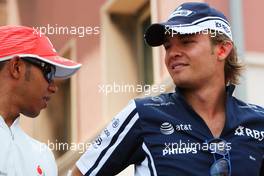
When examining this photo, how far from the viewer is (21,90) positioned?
3.80 metres

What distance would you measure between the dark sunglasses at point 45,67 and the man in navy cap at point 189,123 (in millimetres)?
452

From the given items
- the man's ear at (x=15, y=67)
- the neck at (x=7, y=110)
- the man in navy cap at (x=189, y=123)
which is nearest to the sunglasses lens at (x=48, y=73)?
the man's ear at (x=15, y=67)

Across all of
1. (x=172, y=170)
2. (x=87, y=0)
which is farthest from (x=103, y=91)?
(x=172, y=170)

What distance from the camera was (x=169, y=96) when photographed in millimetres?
3688

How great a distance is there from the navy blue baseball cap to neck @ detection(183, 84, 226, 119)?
25 cm

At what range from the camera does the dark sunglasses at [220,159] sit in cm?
341

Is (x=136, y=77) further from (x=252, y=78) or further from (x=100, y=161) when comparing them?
(x=100, y=161)

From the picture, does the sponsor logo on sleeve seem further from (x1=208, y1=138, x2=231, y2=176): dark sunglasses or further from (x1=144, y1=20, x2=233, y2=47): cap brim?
(x1=144, y1=20, x2=233, y2=47): cap brim

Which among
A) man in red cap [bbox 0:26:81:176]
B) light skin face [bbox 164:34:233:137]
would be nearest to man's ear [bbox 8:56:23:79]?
man in red cap [bbox 0:26:81:176]

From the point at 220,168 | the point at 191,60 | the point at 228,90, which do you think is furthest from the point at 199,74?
the point at 220,168

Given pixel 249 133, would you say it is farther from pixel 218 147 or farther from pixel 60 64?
pixel 60 64

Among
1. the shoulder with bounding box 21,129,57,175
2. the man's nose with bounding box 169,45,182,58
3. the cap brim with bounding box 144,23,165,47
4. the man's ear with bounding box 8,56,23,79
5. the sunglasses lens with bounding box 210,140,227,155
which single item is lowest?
the shoulder with bounding box 21,129,57,175

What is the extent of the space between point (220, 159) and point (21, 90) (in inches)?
37.5

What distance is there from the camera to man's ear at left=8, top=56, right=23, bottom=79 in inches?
149
